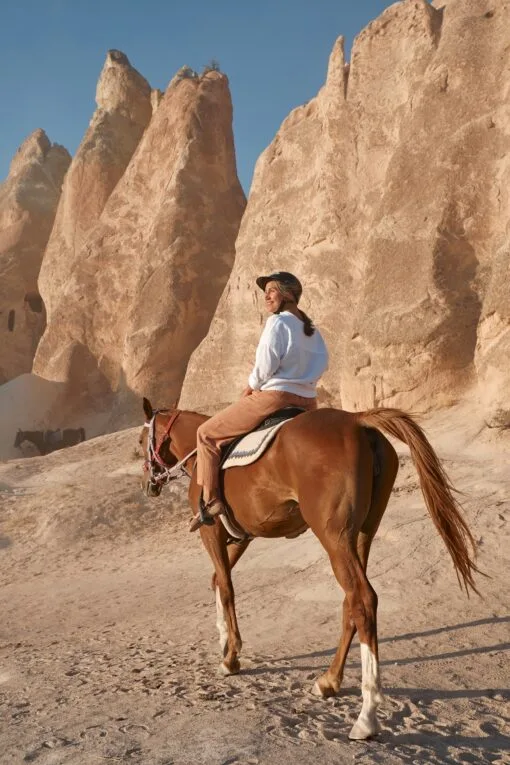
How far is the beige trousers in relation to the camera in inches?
204

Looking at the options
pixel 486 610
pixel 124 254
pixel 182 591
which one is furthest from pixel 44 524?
pixel 124 254

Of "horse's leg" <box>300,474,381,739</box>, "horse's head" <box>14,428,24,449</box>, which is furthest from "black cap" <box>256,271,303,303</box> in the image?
"horse's head" <box>14,428,24,449</box>

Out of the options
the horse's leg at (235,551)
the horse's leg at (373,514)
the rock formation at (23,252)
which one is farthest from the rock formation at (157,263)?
the horse's leg at (373,514)

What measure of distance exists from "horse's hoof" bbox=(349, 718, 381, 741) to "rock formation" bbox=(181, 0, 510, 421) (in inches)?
328

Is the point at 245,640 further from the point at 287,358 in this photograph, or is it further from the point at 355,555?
the point at 287,358

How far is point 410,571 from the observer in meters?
7.06

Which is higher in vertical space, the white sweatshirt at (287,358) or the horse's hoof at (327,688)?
the white sweatshirt at (287,358)

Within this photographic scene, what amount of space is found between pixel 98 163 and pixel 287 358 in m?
28.5

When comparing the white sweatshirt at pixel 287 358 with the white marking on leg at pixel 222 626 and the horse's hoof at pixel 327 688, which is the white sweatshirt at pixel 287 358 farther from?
the horse's hoof at pixel 327 688

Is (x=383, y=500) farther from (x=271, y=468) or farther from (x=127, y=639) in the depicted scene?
(x=127, y=639)

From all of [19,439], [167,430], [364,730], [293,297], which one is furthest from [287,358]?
[19,439]

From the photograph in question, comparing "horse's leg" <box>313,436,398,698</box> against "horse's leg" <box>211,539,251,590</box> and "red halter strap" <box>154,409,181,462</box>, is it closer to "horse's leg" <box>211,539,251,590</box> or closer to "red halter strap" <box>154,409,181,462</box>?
"horse's leg" <box>211,539,251,590</box>

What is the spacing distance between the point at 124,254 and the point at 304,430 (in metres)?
23.4

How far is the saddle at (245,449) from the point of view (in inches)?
190
